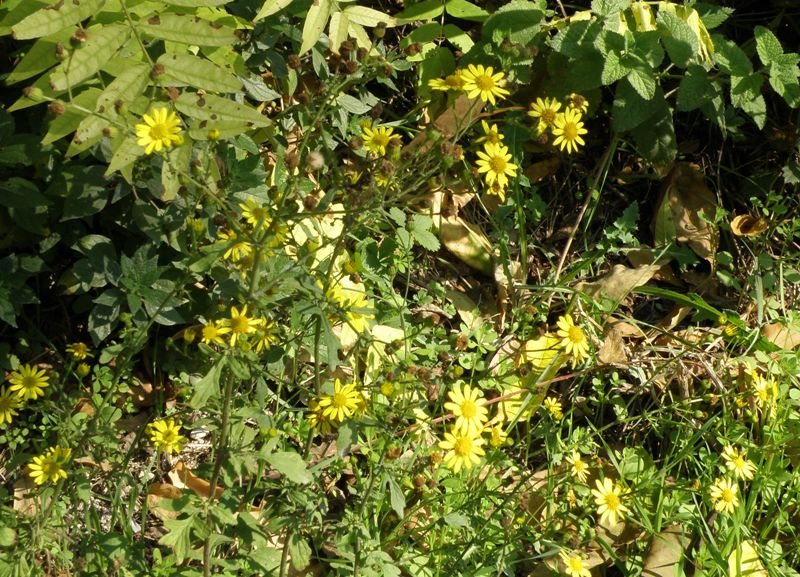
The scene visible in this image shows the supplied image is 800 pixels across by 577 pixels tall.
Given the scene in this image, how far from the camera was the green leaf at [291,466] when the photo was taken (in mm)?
1864

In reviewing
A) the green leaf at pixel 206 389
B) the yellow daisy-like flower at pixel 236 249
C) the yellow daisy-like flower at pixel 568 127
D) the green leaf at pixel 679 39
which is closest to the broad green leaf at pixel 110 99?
the yellow daisy-like flower at pixel 236 249

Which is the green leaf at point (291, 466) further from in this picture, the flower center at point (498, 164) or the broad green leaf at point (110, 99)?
the flower center at point (498, 164)

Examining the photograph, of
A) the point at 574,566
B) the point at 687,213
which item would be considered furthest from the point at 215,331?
the point at 687,213

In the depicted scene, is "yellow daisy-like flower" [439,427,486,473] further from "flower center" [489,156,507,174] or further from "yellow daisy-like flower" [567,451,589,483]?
"flower center" [489,156,507,174]

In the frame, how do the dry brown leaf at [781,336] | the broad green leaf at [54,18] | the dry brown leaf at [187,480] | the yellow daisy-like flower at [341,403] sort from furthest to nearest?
the dry brown leaf at [781,336], the dry brown leaf at [187,480], the yellow daisy-like flower at [341,403], the broad green leaf at [54,18]

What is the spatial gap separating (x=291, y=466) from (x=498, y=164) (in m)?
1.06

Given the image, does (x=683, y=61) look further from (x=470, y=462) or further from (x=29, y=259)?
(x=29, y=259)

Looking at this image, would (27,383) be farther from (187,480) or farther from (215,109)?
(215,109)

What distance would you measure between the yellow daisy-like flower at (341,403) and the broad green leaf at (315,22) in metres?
0.93

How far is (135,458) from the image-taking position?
8.78 feet

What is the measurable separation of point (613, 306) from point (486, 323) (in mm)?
476

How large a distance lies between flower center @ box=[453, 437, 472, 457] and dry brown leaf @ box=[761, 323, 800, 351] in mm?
1756

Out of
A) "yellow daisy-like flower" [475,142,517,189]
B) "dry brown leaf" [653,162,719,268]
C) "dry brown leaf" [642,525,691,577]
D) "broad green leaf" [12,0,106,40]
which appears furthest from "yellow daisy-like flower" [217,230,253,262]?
"dry brown leaf" [653,162,719,268]

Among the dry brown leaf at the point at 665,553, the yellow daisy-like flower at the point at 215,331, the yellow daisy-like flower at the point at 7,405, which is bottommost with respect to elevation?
the dry brown leaf at the point at 665,553
